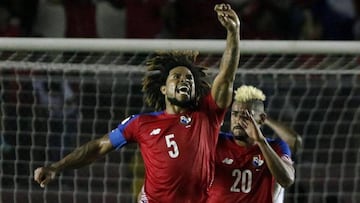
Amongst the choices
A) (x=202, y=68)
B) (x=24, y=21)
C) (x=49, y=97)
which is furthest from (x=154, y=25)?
(x=202, y=68)

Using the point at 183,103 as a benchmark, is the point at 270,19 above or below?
above

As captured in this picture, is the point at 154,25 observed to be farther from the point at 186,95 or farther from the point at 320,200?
the point at 186,95

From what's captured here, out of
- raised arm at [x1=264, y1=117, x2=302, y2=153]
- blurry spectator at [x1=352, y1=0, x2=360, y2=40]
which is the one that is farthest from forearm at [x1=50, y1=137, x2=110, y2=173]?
blurry spectator at [x1=352, y1=0, x2=360, y2=40]

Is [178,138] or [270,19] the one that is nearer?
[178,138]

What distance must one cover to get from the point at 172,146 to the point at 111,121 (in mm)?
1573

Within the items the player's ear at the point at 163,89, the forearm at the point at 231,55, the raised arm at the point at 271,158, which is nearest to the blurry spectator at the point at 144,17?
the player's ear at the point at 163,89

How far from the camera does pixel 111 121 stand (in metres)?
5.84

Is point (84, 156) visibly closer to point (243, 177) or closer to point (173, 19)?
point (243, 177)

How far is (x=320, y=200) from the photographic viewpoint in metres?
5.85

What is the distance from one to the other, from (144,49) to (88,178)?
136 cm

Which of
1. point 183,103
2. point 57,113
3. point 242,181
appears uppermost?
point 183,103

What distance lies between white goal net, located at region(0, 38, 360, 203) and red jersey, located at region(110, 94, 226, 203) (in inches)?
41.6

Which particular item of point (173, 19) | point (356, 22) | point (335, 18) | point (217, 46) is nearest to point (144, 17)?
point (173, 19)

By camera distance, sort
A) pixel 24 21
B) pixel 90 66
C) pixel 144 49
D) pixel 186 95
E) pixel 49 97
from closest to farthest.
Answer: pixel 186 95 < pixel 144 49 < pixel 90 66 < pixel 49 97 < pixel 24 21
